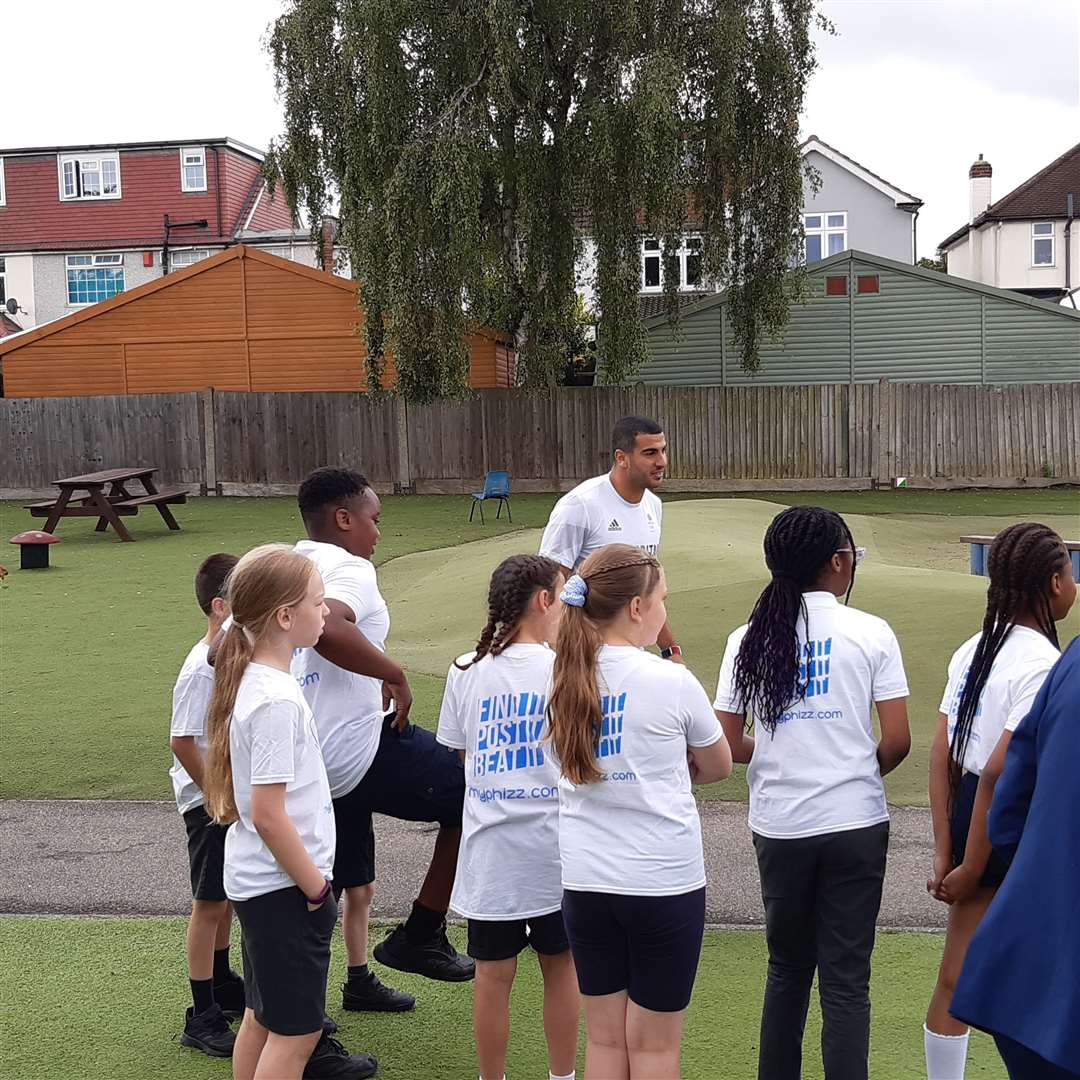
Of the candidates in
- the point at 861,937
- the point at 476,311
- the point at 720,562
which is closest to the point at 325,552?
the point at 861,937

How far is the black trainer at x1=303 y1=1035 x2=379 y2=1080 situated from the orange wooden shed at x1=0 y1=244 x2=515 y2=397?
2614 cm

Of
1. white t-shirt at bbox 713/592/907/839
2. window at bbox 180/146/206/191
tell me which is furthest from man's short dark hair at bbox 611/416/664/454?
window at bbox 180/146/206/191

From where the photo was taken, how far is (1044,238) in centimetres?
4912

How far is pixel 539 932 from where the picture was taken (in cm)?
398

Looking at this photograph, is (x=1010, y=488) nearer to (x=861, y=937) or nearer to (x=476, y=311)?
(x=476, y=311)

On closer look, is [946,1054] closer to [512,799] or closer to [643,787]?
[643,787]

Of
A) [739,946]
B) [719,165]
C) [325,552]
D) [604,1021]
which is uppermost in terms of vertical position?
[719,165]

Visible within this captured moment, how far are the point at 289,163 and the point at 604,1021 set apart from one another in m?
23.9

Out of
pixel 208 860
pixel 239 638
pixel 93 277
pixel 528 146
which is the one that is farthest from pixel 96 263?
pixel 239 638

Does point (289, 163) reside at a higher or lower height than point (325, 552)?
higher

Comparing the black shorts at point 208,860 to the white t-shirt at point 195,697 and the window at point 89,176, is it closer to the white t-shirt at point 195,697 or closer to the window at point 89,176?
the white t-shirt at point 195,697

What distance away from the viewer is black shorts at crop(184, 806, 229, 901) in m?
4.45

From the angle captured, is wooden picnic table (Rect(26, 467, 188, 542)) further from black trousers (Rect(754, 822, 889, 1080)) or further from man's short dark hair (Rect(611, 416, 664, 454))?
black trousers (Rect(754, 822, 889, 1080))

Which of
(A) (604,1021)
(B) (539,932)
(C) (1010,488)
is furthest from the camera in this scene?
(C) (1010,488)
